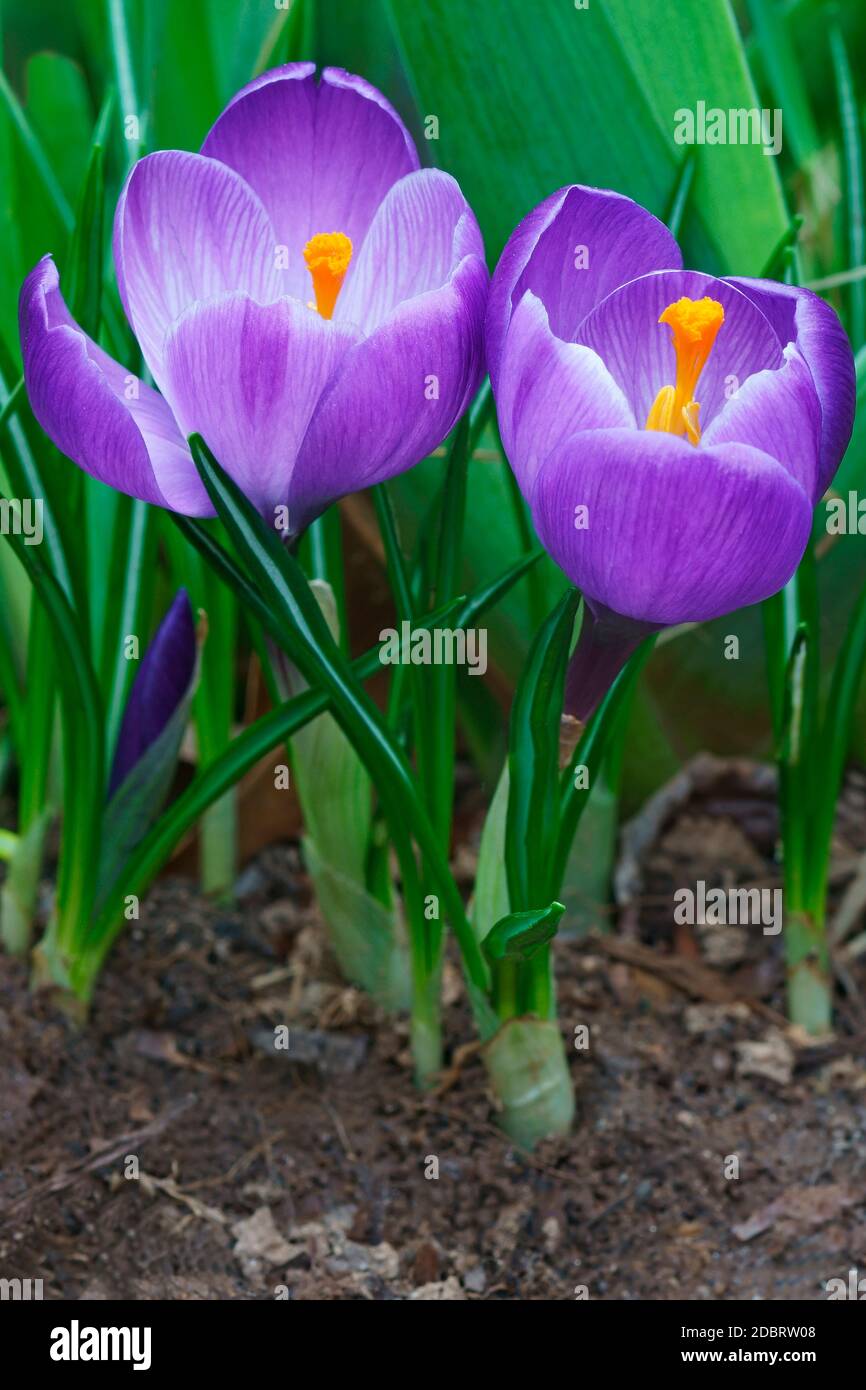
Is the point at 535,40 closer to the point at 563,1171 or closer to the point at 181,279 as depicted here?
the point at 181,279

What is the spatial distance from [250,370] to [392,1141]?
1.59ft

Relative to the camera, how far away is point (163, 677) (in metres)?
0.83

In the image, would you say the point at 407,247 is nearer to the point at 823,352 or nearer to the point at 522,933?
the point at 823,352

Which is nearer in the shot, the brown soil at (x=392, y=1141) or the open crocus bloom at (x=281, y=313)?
the open crocus bloom at (x=281, y=313)

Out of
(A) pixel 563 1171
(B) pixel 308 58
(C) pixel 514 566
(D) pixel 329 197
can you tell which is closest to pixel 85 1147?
(A) pixel 563 1171

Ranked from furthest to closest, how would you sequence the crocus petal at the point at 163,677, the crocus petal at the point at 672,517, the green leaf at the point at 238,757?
1. the crocus petal at the point at 163,677
2. the green leaf at the point at 238,757
3. the crocus petal at the point at 672,517

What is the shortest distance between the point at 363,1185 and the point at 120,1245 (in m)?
0.14

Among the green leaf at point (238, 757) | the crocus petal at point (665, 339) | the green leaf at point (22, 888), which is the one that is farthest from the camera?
the green leaf at point (22, 888)

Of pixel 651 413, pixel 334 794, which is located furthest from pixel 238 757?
pixel 651 413

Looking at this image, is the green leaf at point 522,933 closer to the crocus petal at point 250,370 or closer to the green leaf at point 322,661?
the green leaf at point 322,661

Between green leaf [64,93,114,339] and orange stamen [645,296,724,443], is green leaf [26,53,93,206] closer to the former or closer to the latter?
green leaf [64,93,114,339]

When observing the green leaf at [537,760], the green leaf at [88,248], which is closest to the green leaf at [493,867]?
the green leaf at [537,760]

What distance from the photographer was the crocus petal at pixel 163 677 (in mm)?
827

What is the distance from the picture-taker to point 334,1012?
2.98 feet
